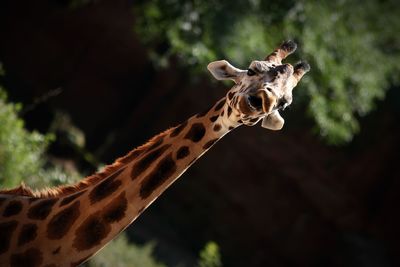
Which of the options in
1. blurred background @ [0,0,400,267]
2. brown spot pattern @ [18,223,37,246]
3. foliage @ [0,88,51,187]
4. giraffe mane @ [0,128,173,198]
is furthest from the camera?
blurred background @ [0,0,400,267]

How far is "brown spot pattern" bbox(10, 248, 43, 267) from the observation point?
3168mm

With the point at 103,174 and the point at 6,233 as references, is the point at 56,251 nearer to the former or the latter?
the point at 6,233

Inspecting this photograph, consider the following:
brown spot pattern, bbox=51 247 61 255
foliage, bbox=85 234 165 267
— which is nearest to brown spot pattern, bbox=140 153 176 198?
brown spot pattern, bbox=51 247 61 255

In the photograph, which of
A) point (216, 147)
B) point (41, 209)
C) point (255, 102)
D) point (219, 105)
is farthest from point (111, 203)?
point (216, 147)

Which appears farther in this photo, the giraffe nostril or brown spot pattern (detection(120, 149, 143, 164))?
brown spot pattern (detection(120, 149, 143, 164))

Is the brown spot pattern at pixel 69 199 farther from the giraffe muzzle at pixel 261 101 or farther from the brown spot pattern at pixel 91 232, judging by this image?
the giraffe muzzle at pixel 261 101

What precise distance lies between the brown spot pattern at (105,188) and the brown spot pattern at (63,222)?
11cm

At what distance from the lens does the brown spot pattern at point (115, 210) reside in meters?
3.10

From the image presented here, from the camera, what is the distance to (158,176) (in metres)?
3.11

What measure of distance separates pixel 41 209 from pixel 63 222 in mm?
250

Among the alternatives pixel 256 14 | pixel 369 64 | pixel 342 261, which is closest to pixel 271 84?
pixel 256 14

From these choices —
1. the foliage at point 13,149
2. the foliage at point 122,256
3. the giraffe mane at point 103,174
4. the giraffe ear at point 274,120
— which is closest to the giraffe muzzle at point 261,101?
the giraffe ear at point 274,120

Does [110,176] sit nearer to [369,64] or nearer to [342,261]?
[369,64]

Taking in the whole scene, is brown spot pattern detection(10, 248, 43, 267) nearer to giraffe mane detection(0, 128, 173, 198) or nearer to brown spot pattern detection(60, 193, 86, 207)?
brown spot pattern detection(60, 193, 86, 207)
